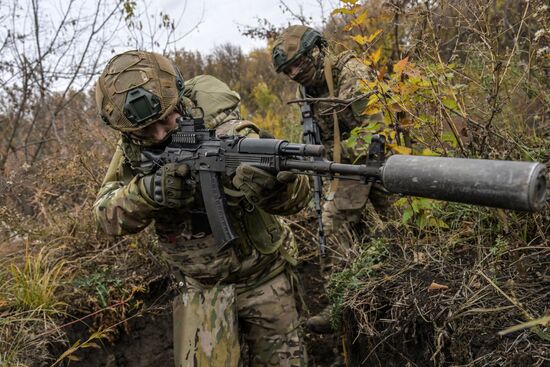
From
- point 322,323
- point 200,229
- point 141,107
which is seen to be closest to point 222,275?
point 200,229

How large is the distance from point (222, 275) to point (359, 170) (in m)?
1.26

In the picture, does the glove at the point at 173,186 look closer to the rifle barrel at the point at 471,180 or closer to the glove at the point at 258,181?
the glove at the point at 258,181

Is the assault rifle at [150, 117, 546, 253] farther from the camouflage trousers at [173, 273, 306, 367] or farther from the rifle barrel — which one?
the camouflage trousers at [173, 273, 306, 367]

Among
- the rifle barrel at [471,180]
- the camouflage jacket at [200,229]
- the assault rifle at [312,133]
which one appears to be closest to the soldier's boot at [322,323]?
the assault rifle at [312,133]

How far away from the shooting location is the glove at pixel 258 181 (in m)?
2.00

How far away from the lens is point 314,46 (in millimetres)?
4043

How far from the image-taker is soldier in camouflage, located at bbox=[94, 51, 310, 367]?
2457 mm

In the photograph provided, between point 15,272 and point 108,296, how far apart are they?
0.73 m

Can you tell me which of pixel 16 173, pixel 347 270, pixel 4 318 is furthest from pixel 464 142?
pixel 16 173

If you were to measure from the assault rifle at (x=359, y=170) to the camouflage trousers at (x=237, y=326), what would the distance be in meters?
Answer: 0.52

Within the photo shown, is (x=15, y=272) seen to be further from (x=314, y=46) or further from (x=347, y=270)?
(x=314, y=46)

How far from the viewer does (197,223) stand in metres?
2.64

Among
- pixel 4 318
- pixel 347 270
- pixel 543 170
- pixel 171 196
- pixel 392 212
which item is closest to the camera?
pixel 543 170

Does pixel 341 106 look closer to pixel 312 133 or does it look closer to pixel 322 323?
pixel 312 133
